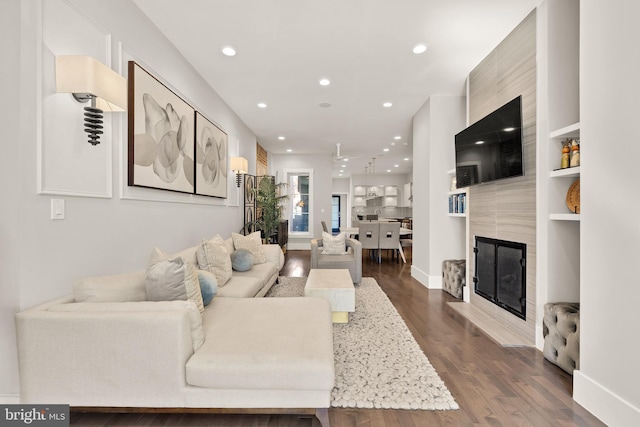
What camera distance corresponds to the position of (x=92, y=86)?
1.75 m

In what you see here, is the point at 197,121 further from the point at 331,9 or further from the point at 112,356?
the point at 112,356

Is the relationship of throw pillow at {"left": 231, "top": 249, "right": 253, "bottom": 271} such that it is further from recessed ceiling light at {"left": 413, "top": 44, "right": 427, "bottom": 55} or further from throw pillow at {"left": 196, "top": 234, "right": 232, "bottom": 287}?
recessed ceiling light at {"left": 413, "top": 44, "right": 427, "bottom": 55}

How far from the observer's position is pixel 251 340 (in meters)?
1.66

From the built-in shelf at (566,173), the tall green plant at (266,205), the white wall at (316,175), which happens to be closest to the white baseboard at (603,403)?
the built-in shelf at (566,173)

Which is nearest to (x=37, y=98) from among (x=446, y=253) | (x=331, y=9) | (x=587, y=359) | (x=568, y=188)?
(x=331, y=9)

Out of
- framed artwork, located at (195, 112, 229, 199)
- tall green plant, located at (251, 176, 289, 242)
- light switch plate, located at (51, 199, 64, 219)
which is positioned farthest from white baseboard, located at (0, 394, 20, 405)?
tall green plant, located at (251, 176, 289, 242)

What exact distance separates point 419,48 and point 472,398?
10.5ft

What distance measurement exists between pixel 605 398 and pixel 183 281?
2.52 m

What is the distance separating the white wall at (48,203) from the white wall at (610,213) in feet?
10.4

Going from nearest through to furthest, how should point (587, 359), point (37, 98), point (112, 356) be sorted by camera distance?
point (112, 356) < point (37, 98) < point (587, 359)

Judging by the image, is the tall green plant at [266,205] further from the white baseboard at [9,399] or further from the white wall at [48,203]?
the white baseboard at [9,399]

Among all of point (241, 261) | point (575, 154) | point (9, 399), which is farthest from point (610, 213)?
point (9, 399)

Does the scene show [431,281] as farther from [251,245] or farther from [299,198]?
[299,198]

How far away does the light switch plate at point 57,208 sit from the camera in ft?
5.70
